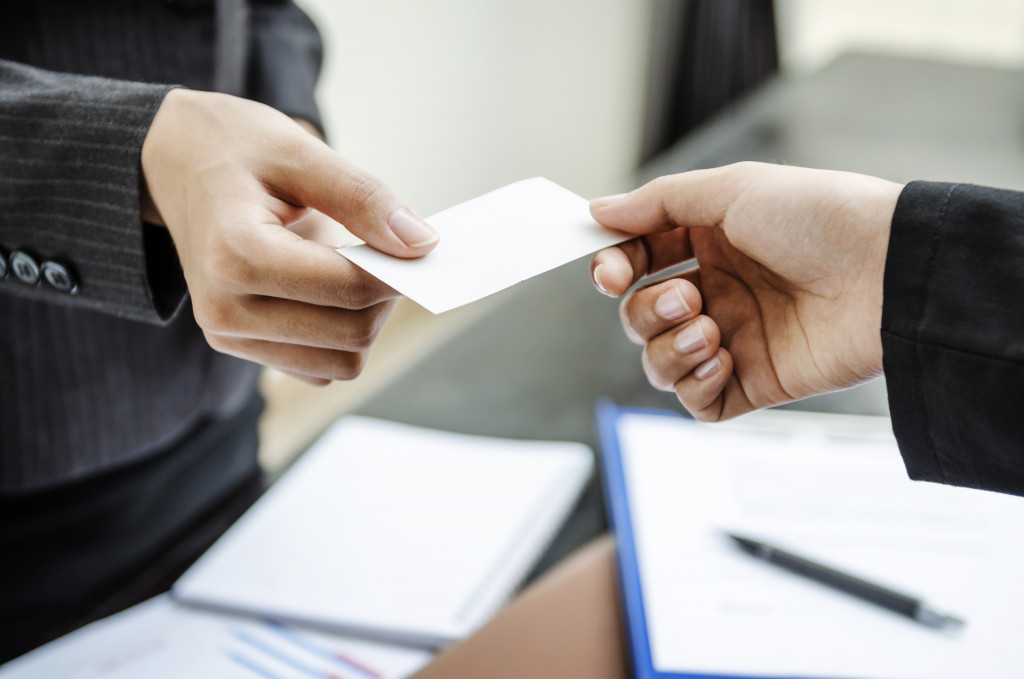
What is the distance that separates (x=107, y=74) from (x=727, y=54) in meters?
3.17

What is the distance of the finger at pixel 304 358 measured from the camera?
586 mm

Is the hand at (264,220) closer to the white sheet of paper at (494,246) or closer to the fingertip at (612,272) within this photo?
the white sheet of paper at (494,246)

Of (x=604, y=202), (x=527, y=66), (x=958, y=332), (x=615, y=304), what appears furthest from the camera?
(x=527, y=66)

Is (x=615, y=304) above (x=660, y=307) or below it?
below

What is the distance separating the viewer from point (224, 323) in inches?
21.9

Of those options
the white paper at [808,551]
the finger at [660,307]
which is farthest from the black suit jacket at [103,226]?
the white paper at [808,551]

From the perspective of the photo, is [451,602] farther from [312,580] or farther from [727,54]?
[727,54]

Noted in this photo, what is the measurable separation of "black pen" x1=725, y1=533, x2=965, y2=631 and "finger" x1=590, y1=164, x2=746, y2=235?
270mm

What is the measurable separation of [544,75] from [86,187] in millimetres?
2768

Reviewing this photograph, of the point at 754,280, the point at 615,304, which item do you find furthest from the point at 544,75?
the point at 754,280

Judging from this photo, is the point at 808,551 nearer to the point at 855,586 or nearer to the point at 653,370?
the point at 855,586

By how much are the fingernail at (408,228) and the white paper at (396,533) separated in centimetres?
31

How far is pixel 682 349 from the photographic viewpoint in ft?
2.04

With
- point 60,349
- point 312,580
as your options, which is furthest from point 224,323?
point 60,349
